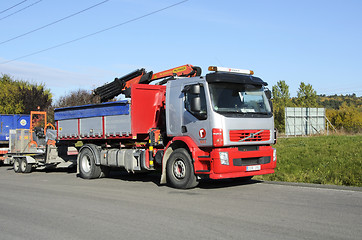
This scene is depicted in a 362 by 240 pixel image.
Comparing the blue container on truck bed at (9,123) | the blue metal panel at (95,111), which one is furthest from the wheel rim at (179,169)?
the blue container on truck bed at (9,123)

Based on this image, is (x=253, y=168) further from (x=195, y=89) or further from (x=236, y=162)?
(x=195, y=89)

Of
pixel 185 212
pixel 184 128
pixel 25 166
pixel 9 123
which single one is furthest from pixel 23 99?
pixel 185 212

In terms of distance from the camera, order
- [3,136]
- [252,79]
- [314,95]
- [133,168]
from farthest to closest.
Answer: [314,95]
[3,136]
[133,168]
[252,79]

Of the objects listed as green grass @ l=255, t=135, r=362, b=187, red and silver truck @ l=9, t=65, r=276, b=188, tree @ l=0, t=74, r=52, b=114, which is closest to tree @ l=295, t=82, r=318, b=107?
tree @ l=0, t=74, r=52, b=114

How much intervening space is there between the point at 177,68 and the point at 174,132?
8.55 feet

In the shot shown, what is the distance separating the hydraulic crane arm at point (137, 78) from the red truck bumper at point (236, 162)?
3.36 metres

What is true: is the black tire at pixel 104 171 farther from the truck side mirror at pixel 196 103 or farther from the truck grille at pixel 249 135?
the truck grille at pixel 249 135

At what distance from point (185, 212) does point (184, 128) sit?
378 centimetres

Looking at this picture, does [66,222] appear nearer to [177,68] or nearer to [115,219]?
[115,219]

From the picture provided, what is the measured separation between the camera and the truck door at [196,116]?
1054cm

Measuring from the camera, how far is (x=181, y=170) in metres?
11.2

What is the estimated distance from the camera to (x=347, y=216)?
7090 mm

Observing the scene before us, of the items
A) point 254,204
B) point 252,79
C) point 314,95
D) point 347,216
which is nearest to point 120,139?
point 252,79

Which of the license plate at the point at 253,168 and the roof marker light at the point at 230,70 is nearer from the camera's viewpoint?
the license plate at the point at 253,168
